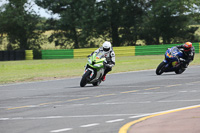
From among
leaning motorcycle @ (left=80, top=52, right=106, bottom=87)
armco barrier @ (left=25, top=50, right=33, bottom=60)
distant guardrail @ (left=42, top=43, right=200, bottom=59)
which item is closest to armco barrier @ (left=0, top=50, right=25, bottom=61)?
armco barrier @ (left=25, top=50, right=33, bottom=60)

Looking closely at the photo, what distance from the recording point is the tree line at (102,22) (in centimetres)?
5591

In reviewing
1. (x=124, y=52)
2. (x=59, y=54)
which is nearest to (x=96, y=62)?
(x=124, y=52)

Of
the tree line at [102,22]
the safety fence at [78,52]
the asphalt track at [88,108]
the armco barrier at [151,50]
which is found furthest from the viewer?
the tree line at [102,22]

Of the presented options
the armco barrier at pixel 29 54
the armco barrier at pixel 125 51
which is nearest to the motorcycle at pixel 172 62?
the armco barrier at pixel 125 51

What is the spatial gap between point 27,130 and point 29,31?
5597 cm

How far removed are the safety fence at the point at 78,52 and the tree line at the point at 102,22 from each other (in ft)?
25.4

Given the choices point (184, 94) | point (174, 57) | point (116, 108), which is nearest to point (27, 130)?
point (116, 108)

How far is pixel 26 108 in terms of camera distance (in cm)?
1102

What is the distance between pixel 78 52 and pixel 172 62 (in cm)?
2890

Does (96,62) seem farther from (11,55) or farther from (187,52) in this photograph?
(11,55)

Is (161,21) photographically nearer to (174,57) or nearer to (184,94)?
(174,57)

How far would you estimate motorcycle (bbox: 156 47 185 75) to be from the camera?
70.9 feet

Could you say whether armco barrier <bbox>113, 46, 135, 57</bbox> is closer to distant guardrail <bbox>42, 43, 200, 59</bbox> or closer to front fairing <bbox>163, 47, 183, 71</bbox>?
distant guardrail <bbox>42, 43, 200, 59</bbox>

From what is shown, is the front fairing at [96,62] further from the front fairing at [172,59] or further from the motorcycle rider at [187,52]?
the motorcycle rider at [187,52]
